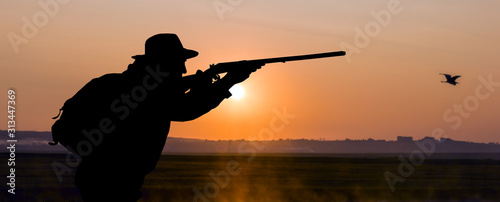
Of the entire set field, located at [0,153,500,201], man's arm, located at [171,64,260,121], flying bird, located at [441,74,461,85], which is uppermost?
flying bird, located at [441,74,461,85]

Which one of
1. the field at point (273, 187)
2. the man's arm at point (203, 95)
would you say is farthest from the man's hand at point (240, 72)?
the field at point (273, 187)

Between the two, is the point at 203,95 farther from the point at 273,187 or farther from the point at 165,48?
the point at 273,187

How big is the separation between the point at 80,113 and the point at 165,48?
898mm

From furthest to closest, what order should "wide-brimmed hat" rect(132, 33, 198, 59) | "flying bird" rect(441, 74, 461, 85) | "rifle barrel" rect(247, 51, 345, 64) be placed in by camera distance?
"flying bird" rect(441, 74, 461, 85)
"rifle barrel" rect(247, 51, 345, 64)
"wide-brimmed hat" rect(132, 33, 198, 59)

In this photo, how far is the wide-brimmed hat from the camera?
6543mm

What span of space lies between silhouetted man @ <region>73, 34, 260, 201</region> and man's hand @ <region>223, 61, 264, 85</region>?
0.76 metres

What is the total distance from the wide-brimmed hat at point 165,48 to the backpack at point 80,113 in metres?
0.50

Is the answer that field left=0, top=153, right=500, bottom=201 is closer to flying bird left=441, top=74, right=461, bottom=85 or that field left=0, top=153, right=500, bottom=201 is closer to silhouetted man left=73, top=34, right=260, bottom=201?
flying bird left=441, top=74, right=461, bottom=85

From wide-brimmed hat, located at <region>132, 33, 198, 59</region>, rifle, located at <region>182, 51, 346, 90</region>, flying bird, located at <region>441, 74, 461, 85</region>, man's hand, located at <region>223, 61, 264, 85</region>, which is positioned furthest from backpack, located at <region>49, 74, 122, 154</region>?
flying bird, located at <region>441, 74, 461, 85</region>

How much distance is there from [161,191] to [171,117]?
32.9 meters

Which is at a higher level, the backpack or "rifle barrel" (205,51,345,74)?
"rifle barrel" (205,51,345,74)

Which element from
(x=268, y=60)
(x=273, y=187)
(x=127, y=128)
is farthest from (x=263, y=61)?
(x=273, y=187)

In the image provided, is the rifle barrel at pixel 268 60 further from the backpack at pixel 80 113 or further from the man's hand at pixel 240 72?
the backpack at pixel 80 113

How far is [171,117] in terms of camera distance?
6359mm
